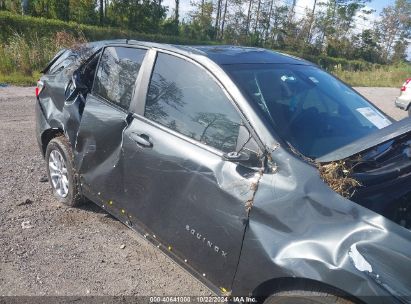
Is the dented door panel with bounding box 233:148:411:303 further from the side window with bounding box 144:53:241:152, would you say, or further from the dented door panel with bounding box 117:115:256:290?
the side window with bounding box 144:53:241:152

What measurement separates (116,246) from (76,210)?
80 cm

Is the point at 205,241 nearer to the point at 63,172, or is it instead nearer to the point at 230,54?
the point at 230,54

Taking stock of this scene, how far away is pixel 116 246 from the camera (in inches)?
142

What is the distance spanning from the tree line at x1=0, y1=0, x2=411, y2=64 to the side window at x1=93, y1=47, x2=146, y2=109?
72.8ft

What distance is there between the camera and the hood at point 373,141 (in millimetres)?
2094

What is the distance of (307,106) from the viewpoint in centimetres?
288

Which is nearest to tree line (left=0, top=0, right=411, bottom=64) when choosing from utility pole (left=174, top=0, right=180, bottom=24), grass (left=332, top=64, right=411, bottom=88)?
utility pole (left=174, top=0, right=180, bottom=24)

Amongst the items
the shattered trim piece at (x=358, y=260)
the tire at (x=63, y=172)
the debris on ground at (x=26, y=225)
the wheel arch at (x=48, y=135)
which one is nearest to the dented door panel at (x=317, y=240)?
the shattered trim piece at (x=358, y=260)

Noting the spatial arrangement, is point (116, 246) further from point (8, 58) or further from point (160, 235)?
point (8, 58)

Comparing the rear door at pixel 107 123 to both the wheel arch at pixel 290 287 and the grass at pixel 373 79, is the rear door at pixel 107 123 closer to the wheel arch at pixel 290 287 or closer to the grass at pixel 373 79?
the wheel arch at pixel 290 287

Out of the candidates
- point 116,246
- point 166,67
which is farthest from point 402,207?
point 116,246

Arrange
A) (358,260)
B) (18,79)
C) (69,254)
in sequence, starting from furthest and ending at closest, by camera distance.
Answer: (18,79) → (69,254) → (358,260)

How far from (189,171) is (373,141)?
1.11m

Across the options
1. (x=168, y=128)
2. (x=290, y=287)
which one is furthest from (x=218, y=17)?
(x=290, y=287)
